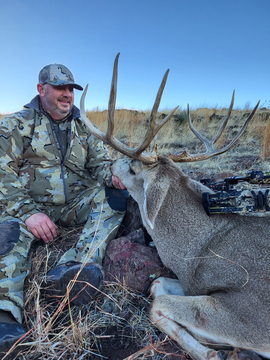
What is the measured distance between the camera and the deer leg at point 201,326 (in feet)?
6.82

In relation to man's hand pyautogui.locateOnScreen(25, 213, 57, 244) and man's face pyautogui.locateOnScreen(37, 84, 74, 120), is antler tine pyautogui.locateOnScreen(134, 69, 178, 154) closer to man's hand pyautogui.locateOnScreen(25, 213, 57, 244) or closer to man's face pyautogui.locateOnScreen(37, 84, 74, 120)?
man's hand pyautogui.locateOnScreen(25, 213, 57, 244)

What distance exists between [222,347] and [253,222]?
1113 millimetres

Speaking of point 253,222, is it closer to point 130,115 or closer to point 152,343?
point 152,343

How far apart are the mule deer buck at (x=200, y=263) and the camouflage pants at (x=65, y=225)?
0.79 metres

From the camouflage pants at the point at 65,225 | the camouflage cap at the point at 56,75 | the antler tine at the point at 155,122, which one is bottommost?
the camouflage pants at the point at 65,225

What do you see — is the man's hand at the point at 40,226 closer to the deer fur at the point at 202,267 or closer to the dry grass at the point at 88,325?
the dry grass at the point at 88,325

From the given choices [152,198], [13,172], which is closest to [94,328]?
[152,198]

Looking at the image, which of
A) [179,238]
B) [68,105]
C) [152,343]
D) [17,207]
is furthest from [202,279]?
[68,105]

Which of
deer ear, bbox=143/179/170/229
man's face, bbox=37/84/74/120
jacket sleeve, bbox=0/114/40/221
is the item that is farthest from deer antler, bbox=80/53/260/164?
jacket sleeve, bbox=0/114/40/221

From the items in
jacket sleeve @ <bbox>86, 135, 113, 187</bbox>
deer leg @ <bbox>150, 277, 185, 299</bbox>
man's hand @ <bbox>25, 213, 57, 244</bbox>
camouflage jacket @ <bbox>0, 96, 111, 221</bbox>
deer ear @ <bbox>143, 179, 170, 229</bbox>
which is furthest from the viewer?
jacket sleeve @ <bbox>86, 135, 113, 187</bbox>

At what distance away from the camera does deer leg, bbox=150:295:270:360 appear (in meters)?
2.08

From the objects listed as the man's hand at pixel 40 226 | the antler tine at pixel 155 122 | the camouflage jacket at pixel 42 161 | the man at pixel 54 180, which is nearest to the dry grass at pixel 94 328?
the man at pixel 54 180

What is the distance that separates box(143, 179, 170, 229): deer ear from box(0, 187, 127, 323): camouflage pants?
0.79 metres

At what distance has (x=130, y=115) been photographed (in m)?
16.2
